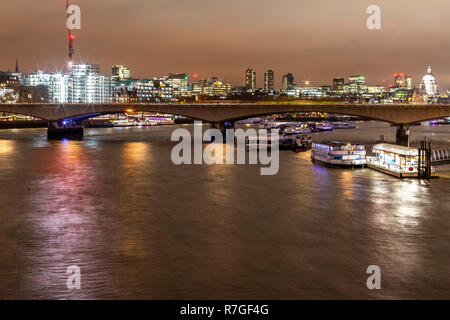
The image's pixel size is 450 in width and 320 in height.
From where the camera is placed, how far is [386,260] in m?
13.8

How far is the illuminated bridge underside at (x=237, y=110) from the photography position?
167 feet

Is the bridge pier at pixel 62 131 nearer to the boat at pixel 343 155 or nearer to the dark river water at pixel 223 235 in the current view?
the dark river water at pixel 223 235

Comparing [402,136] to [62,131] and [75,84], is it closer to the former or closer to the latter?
[62,131]

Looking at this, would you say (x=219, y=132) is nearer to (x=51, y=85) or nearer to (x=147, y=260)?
(x=147, y=260)

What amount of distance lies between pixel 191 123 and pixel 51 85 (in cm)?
6975

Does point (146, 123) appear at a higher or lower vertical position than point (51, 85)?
lower

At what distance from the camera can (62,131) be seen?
202ft

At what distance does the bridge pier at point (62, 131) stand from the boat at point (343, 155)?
119 ft

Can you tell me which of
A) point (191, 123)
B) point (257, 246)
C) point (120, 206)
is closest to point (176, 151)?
point (120, 206)

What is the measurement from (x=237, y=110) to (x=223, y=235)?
41.3 m

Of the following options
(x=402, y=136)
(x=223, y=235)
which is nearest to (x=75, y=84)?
(x=402, y=136)

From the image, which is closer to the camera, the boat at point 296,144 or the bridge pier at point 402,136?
the boat at point 296,144

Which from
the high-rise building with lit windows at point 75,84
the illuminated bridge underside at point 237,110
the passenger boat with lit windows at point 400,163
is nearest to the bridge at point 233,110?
the illuminated bridge underside at point 237,110

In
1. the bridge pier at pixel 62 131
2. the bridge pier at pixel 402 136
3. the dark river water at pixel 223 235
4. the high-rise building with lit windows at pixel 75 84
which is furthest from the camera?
the high-rise building with lit windows at pixel 75 84
